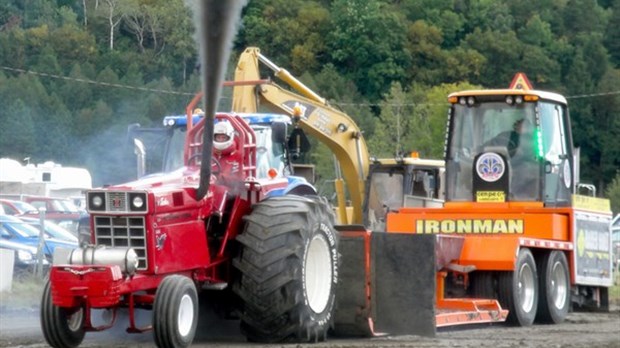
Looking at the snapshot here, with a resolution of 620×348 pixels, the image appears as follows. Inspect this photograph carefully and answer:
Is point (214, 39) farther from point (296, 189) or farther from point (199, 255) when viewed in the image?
point (296, 189)

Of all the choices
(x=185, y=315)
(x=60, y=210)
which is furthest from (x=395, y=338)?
(x=60, y=210)

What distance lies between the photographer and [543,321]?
19.4 m

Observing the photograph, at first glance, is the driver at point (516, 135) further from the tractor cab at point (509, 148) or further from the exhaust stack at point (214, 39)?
the exhaust stack at point (214, 39)

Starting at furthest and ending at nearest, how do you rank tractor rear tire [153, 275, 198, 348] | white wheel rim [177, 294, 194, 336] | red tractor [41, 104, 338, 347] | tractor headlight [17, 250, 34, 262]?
tractor headlight [17, 250, 34, 262] < white wheel rim [177, 294, 194, 336] < red tractor [41, 104, 338, 347] < tractor rear tire [153, 275, 198, 348]

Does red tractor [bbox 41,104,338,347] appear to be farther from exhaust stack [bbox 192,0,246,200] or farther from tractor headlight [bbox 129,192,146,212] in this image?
exhaust stack [bbox 192,0,246,200]

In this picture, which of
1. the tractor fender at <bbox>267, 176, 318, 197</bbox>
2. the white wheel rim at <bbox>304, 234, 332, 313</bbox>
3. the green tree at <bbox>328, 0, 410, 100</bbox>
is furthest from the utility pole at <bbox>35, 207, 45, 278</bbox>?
the green tree at <bbox>328, 0, 410, 100</bbox>

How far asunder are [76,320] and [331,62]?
64405 millimetres

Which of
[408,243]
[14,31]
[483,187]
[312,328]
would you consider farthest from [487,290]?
[14,31]

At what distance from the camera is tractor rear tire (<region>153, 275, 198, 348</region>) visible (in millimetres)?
12648

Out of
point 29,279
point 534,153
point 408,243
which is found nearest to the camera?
point 408,243

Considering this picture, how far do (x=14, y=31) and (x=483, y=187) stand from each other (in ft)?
150

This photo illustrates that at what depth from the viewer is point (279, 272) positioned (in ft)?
45.0

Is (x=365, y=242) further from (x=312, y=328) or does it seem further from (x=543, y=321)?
(x=543, y=321)

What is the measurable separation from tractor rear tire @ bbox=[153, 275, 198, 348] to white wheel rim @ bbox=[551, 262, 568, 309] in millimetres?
7660
